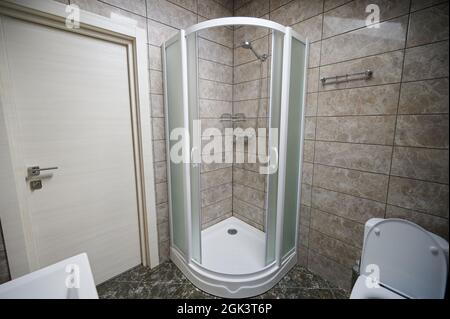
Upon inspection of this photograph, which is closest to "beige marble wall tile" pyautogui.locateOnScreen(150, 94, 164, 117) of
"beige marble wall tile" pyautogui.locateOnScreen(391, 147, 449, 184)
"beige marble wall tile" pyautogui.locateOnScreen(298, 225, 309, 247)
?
"beige marble wall tile" pyautogui.locateOnScreen(298, 225, 309, 247)

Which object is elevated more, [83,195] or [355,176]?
[355,176]

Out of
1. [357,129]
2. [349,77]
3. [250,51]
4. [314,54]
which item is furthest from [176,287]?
[250,51]

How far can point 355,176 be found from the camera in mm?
1363

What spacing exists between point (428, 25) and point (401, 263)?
1304 millimetres

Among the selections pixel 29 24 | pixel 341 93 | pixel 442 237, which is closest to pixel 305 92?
pixel 341 93

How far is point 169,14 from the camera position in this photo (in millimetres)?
1549

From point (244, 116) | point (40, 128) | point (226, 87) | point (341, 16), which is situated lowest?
point (40, 128)

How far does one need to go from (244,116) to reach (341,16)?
109cm

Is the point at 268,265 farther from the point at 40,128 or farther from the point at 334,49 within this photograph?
the point at 40,128

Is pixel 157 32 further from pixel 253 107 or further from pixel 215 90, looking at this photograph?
pixel 253 107

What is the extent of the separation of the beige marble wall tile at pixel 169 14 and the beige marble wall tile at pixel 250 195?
1.70m

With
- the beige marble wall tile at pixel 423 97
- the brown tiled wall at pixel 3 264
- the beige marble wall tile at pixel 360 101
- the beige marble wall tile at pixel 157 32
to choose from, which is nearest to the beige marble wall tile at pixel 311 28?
the beige marble wall tile at pixel 360 101

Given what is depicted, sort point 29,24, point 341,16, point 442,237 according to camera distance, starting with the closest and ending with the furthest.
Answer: point 442,237, point 29,24, point 341,16

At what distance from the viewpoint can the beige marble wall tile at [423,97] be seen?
39.0 inches
